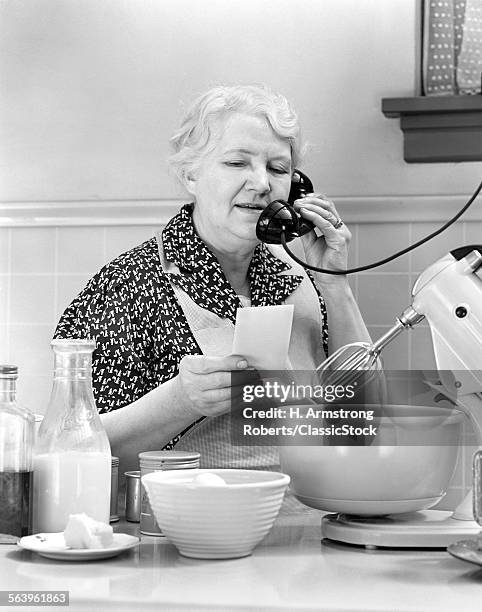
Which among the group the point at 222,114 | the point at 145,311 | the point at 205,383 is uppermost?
the point at 222,114

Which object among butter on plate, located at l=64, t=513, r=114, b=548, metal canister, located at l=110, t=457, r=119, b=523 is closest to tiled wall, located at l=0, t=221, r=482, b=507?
metal canister, located at l=110, t=457, r=119, b=523

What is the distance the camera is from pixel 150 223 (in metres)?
2.30

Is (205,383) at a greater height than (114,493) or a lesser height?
greater

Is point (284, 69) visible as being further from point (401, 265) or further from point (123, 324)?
point (123, 324)

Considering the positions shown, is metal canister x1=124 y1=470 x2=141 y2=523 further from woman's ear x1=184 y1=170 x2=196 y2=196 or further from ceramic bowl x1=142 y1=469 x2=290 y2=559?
woman's ear x1=184 y1=170 x2=196 y2=196

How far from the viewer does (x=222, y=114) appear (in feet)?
6.38

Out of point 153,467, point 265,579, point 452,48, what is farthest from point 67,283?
point 265,579

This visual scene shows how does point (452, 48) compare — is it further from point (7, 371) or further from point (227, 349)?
point (7, 371)

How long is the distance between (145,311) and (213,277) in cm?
16

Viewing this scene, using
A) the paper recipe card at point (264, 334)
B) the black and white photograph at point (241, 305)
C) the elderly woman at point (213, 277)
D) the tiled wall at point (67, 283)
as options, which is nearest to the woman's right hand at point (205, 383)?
the black and white photograph at point (241, 305)

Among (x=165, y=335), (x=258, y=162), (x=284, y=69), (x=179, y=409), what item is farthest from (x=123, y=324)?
(x=284, y=69)

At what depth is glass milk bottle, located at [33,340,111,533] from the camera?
1094 millimetres

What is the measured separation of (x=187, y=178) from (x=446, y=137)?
0.62 m

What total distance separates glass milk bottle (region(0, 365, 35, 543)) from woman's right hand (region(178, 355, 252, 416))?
0.42m
